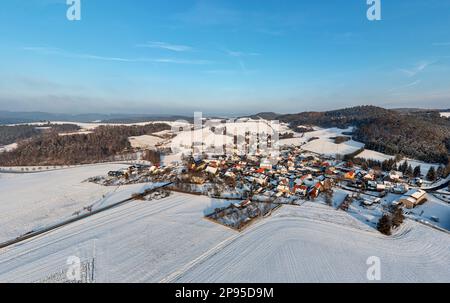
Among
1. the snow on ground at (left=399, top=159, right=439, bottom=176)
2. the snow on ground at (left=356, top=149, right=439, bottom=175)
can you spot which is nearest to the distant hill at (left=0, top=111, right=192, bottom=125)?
the snow on ground at (left=356, top=149, right=439, bottom=175)

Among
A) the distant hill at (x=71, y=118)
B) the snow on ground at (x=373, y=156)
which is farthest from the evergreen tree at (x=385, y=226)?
the distant hill at (x=71, y=118)

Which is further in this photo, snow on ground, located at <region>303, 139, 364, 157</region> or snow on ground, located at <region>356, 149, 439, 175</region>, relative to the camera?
snow on ground, located at <region>303, 139, 364, 157</region>

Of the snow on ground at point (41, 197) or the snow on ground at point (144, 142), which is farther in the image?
the snow on ground at point (144, 142)

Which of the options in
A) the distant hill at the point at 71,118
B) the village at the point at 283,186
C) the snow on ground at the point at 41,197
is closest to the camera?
the snow on ground at the point at 41,197

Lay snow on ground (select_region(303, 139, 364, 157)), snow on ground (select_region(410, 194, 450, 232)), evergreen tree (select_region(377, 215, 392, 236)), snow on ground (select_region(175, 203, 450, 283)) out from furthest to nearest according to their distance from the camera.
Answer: snow on ground (select_region(303, 139, 364, 157))
snow on ground (select_region(410, 194, 450, 232))
evergreen tree (select_region(377, 215, 392, 236))
snow on ground (select_region(175, 203, 450, 283))

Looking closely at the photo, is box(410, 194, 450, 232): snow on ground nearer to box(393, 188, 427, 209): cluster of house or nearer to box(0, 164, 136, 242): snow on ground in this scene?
box(393, 188, 427, 209): cluster of house

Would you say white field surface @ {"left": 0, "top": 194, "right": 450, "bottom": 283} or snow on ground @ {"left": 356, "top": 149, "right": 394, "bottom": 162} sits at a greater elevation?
snow on ground @ {"left": 356, "top": 149, "right": 394, "bottom": 162}

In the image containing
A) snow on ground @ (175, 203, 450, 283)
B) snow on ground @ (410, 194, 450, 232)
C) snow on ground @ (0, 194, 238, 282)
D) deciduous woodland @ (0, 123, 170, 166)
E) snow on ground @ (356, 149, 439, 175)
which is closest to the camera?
snow on ground @ (175, 203, 450, 283)

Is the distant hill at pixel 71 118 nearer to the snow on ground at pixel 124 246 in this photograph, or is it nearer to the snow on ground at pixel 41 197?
the snow on ground at pixel 41 197

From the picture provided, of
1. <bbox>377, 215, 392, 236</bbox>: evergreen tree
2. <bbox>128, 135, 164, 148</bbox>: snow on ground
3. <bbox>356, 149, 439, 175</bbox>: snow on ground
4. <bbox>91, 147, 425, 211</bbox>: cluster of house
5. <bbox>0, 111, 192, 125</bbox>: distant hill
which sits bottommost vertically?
<bbox>377, 215, 392, 236</bbox>: evergreen tree
